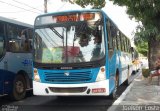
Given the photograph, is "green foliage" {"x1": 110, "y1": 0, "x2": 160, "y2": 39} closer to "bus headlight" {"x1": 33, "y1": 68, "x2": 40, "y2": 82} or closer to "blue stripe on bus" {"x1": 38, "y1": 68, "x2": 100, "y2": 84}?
"blue stripe on bus" {"x1": 38, "y1": 68, "x2": 100, "y2": 84}

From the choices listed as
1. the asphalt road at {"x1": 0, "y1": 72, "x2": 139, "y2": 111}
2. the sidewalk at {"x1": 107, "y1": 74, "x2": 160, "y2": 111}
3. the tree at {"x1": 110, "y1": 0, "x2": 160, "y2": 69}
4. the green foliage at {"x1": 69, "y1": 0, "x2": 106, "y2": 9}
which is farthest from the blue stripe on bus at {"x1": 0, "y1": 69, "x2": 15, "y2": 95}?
the green foliage at {"x1": 69, "y1": 0, "x2": 106, "y2": 9}

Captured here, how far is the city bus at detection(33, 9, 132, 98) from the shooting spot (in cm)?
1123

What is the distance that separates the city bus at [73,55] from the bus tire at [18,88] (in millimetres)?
2044

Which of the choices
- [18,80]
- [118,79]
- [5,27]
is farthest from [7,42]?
[118,79]

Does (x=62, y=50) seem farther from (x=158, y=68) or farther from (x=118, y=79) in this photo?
(x=158, y=68)

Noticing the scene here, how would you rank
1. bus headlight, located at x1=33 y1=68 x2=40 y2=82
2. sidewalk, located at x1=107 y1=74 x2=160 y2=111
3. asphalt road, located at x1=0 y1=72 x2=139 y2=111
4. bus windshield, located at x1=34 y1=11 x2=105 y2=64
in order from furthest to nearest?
bus headlight, located at x1=33 y1=68 x2=40 y2=82, asphalt road, located at x1=0 y1=72 x2=139 y2=111, bus windshield, located at x1=34 y1=11 x2=105 y2=64, sidewalk, located at x1=107 y1=74 x2=160 y2=111

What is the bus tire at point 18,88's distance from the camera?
1345 centimetres

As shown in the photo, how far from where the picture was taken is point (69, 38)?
11.5 metres

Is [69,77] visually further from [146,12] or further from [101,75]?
[146,12]

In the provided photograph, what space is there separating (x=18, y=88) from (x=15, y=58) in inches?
44.3

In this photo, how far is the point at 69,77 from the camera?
1130cm

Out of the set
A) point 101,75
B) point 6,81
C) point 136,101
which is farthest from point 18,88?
point 136,101

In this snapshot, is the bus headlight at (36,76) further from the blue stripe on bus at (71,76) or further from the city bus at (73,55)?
the blue stripe on bus at (71,76)

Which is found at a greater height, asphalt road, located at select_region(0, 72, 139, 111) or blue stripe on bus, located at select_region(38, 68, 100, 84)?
blue stripe on bus, located at select_region(38, 68, 100, 84)
